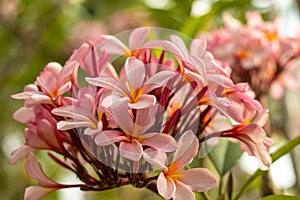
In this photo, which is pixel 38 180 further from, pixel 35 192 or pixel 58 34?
pixel 58 34

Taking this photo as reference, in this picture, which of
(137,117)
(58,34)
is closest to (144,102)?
(137,117)

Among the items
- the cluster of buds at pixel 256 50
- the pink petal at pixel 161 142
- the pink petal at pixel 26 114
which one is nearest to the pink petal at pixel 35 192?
the pink petal at pixel 26 114

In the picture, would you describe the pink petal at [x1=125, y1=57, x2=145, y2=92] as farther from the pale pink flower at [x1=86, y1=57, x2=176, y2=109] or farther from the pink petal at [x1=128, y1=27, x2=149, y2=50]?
the pink petal at [x1=128, y1=27, x2=149, y2=50]

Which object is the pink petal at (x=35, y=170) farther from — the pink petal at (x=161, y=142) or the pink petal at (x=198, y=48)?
the pink petal at (x=198, y=48)

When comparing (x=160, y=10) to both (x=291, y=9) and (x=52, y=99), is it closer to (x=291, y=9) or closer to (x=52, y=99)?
(x=291, y=9)

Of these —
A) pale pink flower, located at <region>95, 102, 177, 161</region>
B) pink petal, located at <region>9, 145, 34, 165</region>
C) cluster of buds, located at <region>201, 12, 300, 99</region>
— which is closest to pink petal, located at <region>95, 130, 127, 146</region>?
pale pink flower, located at <region>95, 102, 177, 161</region>

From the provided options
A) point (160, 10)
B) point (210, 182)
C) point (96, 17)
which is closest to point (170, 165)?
point (210, 182)
